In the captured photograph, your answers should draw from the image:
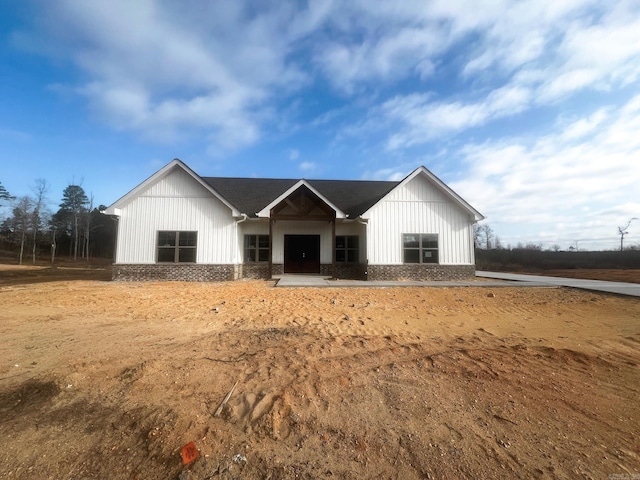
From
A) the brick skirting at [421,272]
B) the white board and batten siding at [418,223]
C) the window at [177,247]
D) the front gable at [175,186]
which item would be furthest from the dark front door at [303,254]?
the window at [177,247]

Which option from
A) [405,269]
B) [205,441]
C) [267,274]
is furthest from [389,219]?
[205,441]

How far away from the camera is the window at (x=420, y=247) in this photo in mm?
15391

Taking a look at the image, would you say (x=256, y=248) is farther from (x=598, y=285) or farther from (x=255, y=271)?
(x=598, y=285)

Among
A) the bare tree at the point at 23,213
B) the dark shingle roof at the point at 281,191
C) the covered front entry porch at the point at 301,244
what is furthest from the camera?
the bare tree at the point at 23,213

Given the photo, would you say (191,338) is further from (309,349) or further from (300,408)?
(300,408)

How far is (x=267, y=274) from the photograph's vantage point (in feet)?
53.1

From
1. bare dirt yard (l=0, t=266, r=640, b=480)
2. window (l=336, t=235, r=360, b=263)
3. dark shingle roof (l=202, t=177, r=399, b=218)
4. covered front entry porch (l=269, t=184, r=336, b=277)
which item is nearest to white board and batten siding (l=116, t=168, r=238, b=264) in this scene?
dark shingle roof (l=202, t=177, r=399, b=218)

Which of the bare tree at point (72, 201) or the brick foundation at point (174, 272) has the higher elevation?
the bare tree at point (72, 201)

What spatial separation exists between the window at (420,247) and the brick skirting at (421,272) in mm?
371

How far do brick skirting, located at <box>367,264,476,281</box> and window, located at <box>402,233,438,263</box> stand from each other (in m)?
0.37

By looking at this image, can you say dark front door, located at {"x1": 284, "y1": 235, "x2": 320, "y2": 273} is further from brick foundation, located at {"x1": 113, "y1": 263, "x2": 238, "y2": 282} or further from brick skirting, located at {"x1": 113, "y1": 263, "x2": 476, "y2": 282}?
brick foundation, located at {"x1": 113, "y1": 263, "x2": 238, "y2": 282}

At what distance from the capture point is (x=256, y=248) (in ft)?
53.7

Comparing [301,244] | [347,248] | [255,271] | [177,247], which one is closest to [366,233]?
[347,248]

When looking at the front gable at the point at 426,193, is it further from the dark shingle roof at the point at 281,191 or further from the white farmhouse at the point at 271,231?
the dark shingle roof at the point at 281,191
